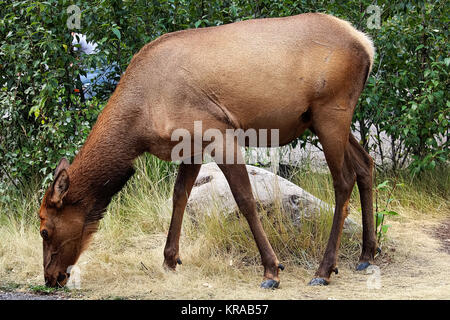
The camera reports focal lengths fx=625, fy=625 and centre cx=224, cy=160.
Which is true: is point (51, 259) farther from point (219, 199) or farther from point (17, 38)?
point (17, 38)

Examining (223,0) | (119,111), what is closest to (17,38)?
(223,0)

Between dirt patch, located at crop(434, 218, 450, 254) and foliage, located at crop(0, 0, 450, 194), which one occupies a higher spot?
foliage, located at crop(0, 0, 450, 194)

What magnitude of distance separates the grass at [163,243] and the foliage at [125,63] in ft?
1.83

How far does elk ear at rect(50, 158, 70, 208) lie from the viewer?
197 inches

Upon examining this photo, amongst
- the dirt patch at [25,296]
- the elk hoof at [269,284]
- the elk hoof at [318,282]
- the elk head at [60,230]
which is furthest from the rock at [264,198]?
the dirt patch at [25,296]

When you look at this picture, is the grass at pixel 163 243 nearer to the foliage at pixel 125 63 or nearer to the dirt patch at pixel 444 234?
the dirt patch at pixel 444 234

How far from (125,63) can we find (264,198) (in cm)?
266

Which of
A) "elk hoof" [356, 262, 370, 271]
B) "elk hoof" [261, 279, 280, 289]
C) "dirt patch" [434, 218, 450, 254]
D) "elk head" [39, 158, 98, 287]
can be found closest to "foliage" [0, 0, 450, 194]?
"dirt patch" [434, 218, 450, 254]

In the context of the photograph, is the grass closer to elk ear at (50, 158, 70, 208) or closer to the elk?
the elk

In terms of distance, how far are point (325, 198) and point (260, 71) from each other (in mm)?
2419

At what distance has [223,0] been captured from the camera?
7.95 metres

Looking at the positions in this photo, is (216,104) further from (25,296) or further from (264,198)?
(25,296)

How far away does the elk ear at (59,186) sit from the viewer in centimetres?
502

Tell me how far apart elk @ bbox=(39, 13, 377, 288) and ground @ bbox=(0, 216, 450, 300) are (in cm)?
22
